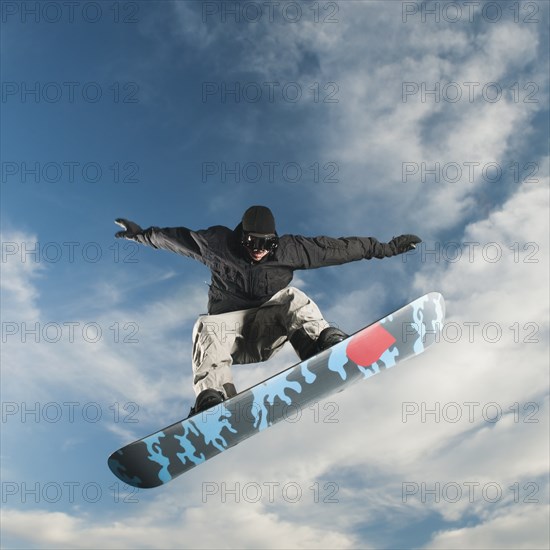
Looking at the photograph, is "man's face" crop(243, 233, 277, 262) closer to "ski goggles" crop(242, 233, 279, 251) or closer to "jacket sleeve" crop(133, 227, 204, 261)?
"ski goggles" crop(242, 233, 279, 251)

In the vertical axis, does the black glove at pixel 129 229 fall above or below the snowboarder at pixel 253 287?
above

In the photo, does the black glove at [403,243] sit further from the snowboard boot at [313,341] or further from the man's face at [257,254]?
the man's face at [257,254]

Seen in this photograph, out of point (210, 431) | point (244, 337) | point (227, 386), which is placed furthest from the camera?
point (244, 337)

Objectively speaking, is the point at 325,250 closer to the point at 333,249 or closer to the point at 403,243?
the point at 333,249

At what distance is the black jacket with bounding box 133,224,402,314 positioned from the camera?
27.8 ft

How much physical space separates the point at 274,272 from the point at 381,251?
1497 mm

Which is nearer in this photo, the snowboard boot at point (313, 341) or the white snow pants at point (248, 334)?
the snowboard boot at point (313, 341)

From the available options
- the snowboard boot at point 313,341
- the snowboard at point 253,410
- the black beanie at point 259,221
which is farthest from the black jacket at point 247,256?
the snowboard at point 253,410

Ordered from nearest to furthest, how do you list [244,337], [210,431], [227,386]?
[210,431]
[227,386]
[244,337]

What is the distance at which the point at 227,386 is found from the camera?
27.0 feet

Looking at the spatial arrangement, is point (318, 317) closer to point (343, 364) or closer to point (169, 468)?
point (343, 364)

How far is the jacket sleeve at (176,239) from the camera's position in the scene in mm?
8656

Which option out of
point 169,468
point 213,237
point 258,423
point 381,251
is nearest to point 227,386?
point 258,423

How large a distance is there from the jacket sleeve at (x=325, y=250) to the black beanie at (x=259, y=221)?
15.3 inches
